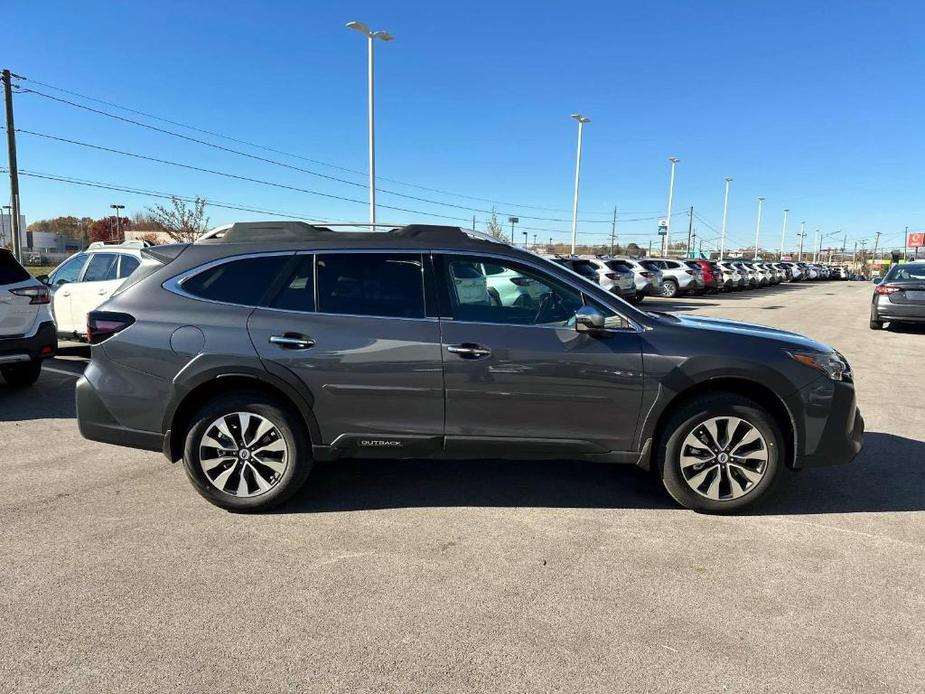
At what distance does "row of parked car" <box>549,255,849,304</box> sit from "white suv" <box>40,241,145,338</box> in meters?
7.61

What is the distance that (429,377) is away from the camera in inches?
147

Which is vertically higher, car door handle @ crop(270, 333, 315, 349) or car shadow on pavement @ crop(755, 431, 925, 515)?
car door handle @ crop(270, 333, 315, 349)

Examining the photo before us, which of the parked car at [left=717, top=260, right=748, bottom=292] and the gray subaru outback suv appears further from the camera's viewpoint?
the parked car at [left=717, top=260, right=748, bottom=292]

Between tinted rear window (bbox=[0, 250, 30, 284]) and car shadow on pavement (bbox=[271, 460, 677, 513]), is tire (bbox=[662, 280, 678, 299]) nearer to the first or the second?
car shadow on pavement (bbox=[271, 460, 677, 513])

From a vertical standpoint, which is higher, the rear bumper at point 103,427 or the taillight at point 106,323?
the taillight at point 106,323

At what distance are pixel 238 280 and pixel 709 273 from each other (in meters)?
29.0

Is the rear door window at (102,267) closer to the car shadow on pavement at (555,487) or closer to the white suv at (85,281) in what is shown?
the white suv at (85,281)

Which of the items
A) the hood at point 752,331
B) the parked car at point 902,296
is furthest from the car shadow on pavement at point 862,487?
the parked car at point 902,296

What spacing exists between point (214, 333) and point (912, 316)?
14.7 m

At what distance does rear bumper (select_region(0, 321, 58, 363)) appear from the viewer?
261 inches

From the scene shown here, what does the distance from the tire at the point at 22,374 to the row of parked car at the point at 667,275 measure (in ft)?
28.1

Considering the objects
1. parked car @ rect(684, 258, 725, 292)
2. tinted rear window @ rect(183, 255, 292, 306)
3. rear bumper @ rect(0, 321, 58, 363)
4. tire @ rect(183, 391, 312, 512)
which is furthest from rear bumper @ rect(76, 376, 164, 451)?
parked car @ rect(684, 258, 725, 292)

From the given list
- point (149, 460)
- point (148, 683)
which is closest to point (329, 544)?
point (148, 683)

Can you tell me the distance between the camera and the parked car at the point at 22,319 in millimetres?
6648
